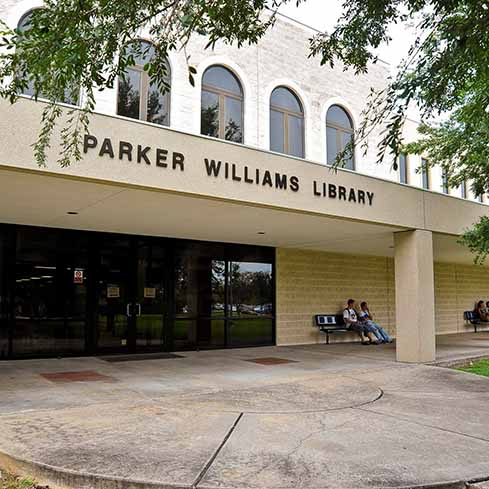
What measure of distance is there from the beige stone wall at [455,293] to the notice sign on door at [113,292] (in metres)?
13.3

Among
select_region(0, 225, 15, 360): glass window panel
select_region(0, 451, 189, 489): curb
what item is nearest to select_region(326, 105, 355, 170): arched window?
select_region(0, 225, 15, 360): glass window panel

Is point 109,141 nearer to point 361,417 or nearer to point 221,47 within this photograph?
point 361,417

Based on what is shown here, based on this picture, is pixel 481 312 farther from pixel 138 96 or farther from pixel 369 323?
pixel 138 96

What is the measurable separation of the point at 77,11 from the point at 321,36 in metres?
3.16

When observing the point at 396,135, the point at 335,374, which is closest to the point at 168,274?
the point at 335,374

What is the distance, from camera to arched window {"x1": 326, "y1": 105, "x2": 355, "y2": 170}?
14.3 metres

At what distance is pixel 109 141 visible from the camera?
7.09m

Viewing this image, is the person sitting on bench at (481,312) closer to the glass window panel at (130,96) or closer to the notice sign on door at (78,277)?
the notice sign on door at (78,277)

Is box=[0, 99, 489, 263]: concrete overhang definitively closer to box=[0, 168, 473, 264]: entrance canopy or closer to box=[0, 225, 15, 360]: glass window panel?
box=[0, 168, 473, 264]: entrance canopy

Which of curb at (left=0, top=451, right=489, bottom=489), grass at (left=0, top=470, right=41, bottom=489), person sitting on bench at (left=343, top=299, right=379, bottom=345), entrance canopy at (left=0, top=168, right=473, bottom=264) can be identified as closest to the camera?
curb at (left=0, top=451, right=489, bottom=489)

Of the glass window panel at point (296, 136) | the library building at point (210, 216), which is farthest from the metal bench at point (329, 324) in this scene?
the glass window panel at point (296, 136)

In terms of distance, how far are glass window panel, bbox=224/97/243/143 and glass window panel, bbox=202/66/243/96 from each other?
266 millimetres

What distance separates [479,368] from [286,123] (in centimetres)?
743

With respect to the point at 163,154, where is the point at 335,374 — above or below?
below
